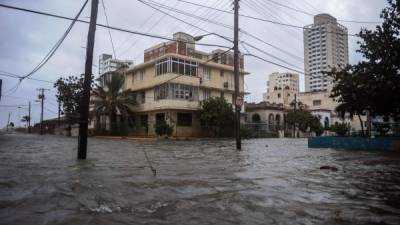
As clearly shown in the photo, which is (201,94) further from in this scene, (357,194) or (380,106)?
(357,194)

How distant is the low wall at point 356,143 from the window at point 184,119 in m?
22.8

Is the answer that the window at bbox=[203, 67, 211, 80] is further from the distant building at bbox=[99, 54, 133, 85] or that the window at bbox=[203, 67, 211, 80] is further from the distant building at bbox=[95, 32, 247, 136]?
the distant building at bbox=[99, 54, 133, 85]

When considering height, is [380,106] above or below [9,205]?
above

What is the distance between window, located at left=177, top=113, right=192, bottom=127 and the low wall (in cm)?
2281

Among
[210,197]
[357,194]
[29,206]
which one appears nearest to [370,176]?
[357,194]

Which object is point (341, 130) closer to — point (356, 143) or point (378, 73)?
point (356, 143)

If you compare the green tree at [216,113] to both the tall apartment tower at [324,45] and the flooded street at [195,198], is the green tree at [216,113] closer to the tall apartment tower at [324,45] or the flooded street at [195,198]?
the tall apartment tower at [324,45]

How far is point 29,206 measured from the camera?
456cm

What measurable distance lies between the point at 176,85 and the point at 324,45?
71.0ft

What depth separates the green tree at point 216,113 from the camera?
4059cm

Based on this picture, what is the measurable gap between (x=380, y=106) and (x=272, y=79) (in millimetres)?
97894

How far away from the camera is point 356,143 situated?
63.2ft

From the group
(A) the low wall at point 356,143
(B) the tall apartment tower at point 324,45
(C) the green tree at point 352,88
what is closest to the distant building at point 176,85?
(B) the tall apartment tower at point 324,45

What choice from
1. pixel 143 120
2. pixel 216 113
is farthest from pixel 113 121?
pixel 216 113
